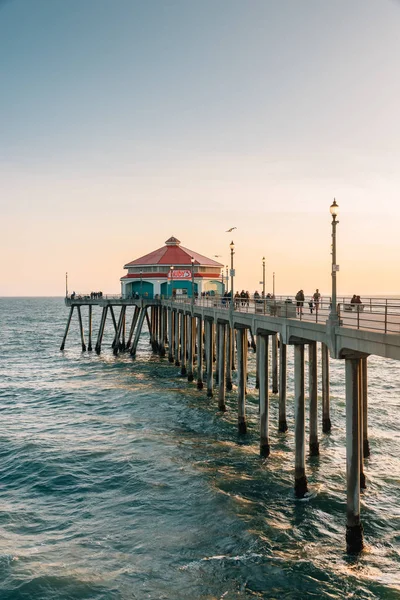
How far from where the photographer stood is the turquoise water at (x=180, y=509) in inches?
499

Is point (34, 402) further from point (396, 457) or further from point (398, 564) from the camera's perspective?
point (398, 564)

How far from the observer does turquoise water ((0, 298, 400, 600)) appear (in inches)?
499

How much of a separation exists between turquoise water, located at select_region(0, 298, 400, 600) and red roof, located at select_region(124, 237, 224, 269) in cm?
2844

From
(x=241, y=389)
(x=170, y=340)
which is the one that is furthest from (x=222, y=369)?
(x=170, y=340)

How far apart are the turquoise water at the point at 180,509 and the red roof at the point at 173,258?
2844 cm

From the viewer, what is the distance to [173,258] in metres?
58.1

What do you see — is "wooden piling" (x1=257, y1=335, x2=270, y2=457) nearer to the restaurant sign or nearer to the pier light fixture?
the pier light fixture

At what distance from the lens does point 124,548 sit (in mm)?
14172

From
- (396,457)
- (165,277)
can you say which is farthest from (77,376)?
(396,457)

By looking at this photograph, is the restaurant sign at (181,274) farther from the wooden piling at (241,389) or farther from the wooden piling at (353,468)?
the wooden piling at (353,468)

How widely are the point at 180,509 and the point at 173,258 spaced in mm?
43289

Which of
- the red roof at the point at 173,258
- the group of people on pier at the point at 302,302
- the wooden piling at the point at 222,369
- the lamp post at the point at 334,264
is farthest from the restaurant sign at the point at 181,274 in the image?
the lamp post at the point at 334,264

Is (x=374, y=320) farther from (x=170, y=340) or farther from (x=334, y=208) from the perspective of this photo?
(x=170, y=340)

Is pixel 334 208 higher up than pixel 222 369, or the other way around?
pixel 334 208
